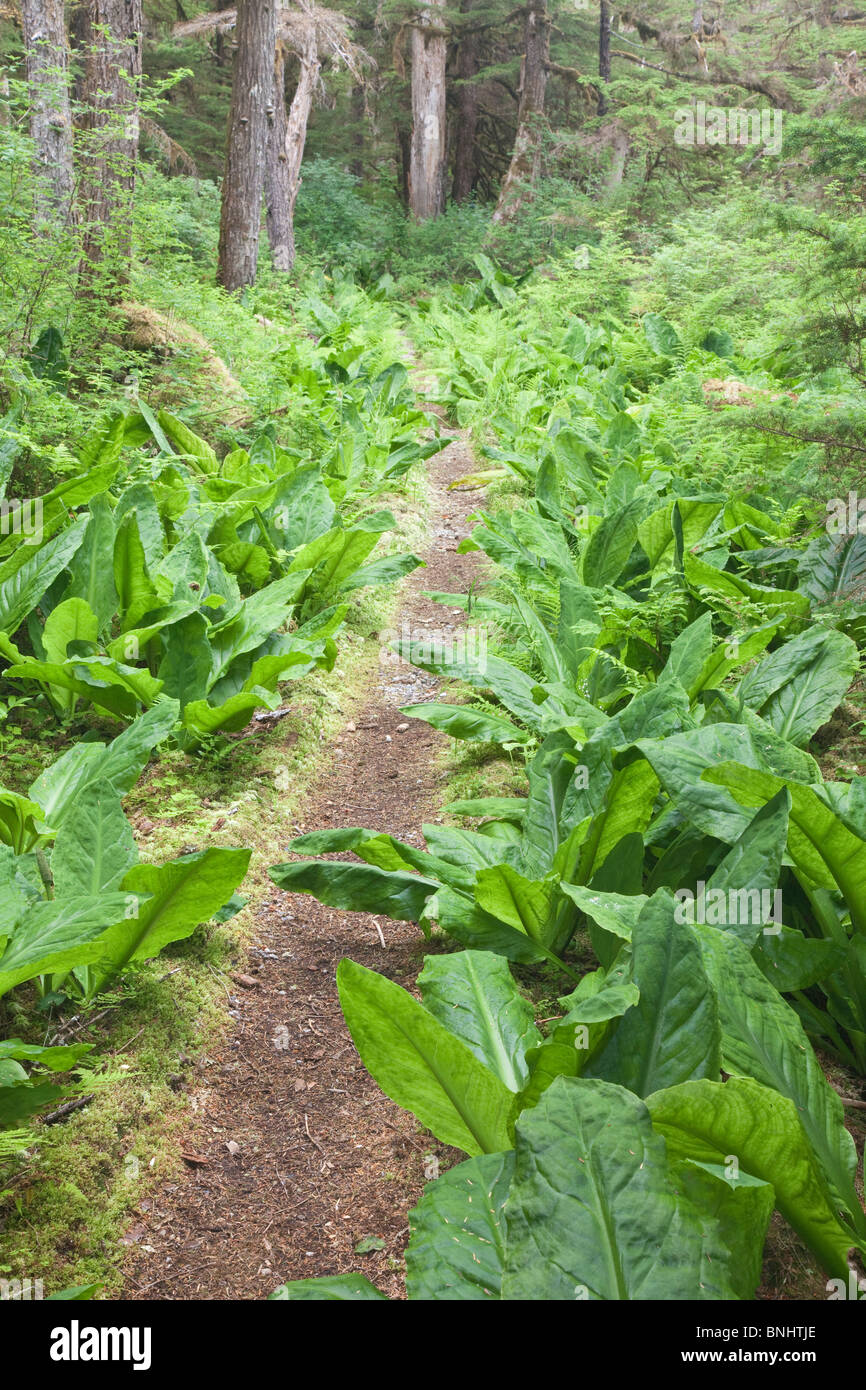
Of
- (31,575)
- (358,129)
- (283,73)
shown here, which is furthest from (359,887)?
(358,129)

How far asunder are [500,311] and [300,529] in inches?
374

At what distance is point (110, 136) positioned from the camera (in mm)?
5992

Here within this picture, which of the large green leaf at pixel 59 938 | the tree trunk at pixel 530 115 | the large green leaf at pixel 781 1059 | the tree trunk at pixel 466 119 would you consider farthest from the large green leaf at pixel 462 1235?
the tree trunk at pixel 466 119

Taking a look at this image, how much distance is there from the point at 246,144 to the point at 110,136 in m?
3.70

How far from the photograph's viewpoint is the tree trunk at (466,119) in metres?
22.4

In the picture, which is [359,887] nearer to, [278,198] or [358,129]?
[278,198]

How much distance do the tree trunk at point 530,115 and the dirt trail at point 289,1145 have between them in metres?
17.2

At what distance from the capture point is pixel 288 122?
57.7 ft

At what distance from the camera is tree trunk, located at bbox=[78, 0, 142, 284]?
20.4ft

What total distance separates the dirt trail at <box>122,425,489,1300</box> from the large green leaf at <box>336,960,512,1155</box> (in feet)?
1.07

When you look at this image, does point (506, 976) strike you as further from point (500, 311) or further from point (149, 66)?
point (149, 66)

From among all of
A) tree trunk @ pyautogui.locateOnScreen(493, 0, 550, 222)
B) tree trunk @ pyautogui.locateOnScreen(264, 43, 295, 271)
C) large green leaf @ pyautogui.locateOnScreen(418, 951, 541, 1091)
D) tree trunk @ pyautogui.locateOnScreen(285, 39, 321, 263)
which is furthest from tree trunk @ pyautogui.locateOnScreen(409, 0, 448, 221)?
large green leaf @ pyautogui.locateOnScreen(418, 951, 541, 1091)
